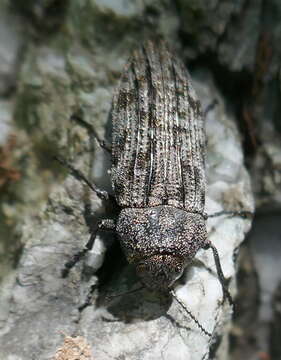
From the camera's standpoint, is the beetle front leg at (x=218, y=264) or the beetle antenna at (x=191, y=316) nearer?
the beetle antenna at (x=191, y=316)

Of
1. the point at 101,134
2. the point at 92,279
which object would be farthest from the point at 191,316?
the point at 101,134

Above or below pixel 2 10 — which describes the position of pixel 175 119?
below

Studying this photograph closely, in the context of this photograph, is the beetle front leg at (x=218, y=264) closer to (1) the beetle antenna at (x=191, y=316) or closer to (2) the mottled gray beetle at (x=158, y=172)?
(2) the mottled gray beetle at (x=158, y=172)

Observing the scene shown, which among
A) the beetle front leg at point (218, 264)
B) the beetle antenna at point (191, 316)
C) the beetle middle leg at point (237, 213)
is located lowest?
the beetle antenna at point (191, 316)

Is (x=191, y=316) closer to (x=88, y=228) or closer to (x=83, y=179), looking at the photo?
(x=88, y=228)

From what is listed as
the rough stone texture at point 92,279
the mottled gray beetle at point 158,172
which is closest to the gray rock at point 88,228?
the rough stone texture at point 92,279

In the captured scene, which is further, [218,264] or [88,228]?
[88,228]

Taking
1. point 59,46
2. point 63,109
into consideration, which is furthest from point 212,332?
point 59,46

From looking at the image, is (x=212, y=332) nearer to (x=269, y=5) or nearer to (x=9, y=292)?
(x=9, y=292)
